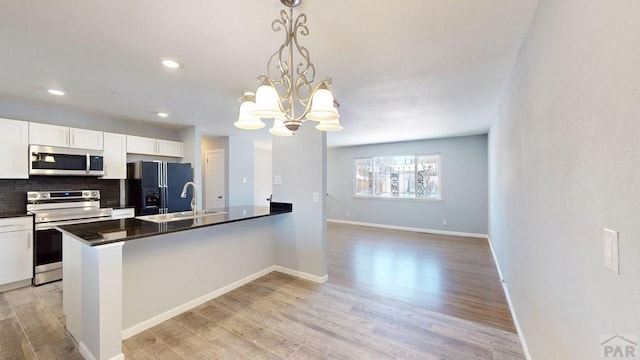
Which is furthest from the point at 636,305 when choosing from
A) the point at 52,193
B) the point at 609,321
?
the point at 52,193

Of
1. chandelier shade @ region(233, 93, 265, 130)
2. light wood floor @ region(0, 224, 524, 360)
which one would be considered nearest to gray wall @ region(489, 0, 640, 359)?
light wood floor @ region(0, 224, 524, 360)

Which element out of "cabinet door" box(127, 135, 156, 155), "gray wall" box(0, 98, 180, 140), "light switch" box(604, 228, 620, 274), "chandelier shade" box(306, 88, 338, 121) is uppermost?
"gray wall" box(0, 98, 180, 140)

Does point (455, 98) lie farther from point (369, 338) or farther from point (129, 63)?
point (129, 63)

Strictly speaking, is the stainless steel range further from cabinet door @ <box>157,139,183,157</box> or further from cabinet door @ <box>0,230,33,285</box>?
cabinet door @ <box>157,139,183,157</box>

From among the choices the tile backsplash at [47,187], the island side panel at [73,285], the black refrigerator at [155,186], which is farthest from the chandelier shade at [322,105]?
the tile backsplash at [47,187]

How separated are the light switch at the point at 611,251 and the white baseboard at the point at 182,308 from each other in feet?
10.0

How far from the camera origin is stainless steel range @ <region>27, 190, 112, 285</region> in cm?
334

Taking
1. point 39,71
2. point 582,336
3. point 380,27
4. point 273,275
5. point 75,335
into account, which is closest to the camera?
point 582,336

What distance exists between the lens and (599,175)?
2.95ft

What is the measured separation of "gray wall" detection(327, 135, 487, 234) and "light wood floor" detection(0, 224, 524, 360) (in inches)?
140

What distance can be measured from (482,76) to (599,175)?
7.01 ft

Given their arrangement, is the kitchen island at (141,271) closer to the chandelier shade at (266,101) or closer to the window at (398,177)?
the chandelier shade at (266,101)

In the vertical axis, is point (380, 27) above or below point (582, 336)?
above

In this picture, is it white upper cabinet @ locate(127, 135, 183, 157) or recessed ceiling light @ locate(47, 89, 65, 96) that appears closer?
recessed ceiling light @ locate(47, 89, 65, 96)
